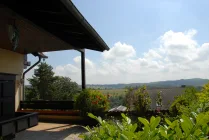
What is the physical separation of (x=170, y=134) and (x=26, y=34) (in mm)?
6076

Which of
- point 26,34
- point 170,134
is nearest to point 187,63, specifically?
point 26,34

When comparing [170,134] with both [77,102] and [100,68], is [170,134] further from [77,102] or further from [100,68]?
[100,68]

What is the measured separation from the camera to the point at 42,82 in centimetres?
3167

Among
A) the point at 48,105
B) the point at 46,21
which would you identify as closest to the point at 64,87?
the point at 48,105

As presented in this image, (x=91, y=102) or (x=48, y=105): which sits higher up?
(x=91, y=102)

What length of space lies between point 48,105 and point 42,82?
22258 millimetres

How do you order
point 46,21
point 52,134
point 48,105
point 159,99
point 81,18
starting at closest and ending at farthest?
point 81,18 < point 46,21 < point 52,134 < point 159,99 < point 48,105

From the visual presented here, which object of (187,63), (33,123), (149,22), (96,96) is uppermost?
(149,22)

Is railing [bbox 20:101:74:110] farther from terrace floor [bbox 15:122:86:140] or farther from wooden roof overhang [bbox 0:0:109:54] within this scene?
wooden roof overhang [bbox 0:0:109:54]

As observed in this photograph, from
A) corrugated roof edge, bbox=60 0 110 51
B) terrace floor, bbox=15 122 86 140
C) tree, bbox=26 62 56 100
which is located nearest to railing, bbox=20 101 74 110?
terrace floor, bbox=15 122 86 140

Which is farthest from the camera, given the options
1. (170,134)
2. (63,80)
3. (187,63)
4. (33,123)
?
(63,80)

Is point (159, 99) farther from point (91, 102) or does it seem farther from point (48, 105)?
point (48, 105)

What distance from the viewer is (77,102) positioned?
851 cm

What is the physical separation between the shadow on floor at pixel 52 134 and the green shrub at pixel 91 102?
0.73 m
